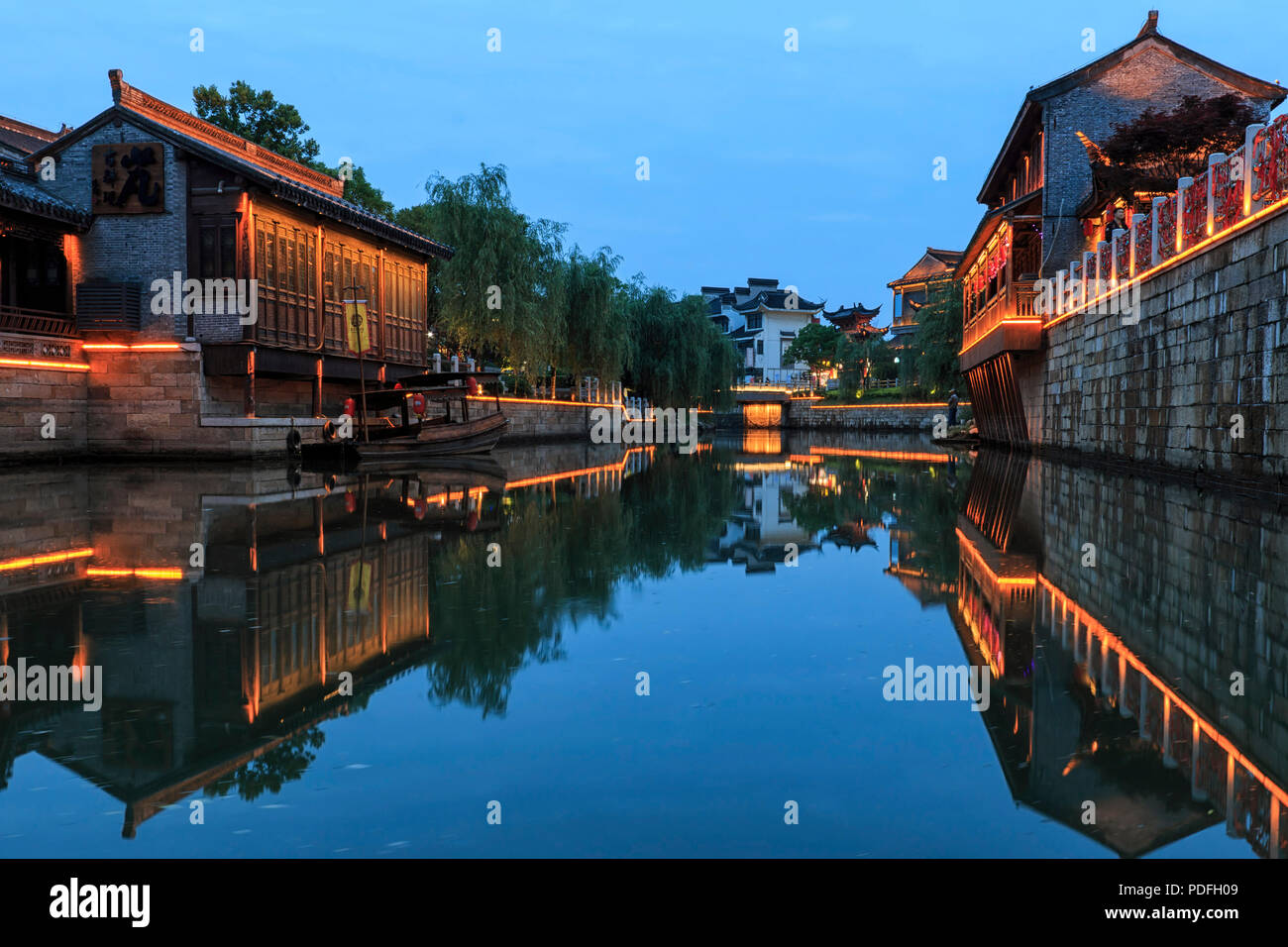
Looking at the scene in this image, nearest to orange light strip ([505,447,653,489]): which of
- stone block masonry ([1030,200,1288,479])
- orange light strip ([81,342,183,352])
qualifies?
orange light strip ([81,342,183,352])

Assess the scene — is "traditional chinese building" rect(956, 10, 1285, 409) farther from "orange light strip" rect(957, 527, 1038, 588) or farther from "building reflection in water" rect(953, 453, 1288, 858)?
"building reflection in water" rect(953, 453, 1288, 858)

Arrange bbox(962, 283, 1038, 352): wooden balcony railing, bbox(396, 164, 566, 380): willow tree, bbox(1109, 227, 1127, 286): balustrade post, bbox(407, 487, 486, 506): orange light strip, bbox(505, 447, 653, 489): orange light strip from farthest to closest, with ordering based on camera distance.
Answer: bbox(396, 164, 566, 380): willow tree → bbox(962, 283, 1038, 352): wooden balcony railing → bbox(1109, 227, 1127, 286): balustrade post → bbox(505, 447, 653, 489): orange light strip → bbox(407, 487, 486, 506): orange light strip

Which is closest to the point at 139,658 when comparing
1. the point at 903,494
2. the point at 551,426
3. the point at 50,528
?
the point at 50,528

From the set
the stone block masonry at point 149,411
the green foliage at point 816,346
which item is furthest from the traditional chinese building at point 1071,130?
the green foliage at point 816,346

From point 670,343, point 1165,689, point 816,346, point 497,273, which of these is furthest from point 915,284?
point 1165,689

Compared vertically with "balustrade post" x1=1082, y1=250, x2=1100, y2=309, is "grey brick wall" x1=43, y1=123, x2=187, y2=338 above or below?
above

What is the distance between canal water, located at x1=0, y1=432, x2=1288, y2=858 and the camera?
2969mm

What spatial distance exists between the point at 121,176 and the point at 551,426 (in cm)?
2038

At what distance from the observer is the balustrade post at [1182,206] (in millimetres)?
14430

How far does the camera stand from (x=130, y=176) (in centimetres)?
2127

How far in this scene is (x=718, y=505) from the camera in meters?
13.6

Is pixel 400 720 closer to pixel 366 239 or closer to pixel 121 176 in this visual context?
pixel 121 176

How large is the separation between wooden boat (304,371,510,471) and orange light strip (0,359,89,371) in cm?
466

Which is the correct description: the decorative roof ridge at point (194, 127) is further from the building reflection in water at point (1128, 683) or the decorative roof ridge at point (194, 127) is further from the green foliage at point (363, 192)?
the building reflection in water at point (1128, 683)
